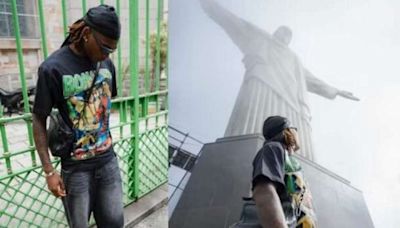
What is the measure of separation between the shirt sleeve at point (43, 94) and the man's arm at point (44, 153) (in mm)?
A: 31

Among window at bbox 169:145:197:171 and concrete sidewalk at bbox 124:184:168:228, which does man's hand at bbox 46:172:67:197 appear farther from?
concrete sidewalk at bbox 124:184:168:228

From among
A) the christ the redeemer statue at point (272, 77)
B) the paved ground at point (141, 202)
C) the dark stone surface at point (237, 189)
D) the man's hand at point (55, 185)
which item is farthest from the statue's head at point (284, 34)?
the man's hand at point (55, 185)

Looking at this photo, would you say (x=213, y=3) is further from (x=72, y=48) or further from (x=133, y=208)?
(x=133, y=208)

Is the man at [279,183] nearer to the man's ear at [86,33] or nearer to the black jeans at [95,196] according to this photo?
the black jeans at [95,196]

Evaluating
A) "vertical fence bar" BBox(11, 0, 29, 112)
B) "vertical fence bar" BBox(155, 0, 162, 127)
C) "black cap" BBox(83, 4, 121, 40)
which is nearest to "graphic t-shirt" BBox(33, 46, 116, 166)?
"black cap" BBox(83, 4, 121, 40)

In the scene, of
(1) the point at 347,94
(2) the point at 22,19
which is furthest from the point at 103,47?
(2) the point at 22,19

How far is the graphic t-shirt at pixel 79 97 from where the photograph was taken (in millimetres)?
985

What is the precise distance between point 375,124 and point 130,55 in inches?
57.2

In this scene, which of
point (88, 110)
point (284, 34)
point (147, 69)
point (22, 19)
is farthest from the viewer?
point (22, 19)

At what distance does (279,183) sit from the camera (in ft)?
3.52

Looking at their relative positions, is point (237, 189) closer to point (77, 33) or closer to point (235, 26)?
point (235, 26)

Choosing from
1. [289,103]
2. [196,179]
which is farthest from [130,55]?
[289,103]

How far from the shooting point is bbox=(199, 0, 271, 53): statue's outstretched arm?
1.48 metres

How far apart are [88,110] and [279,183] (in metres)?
0.77
